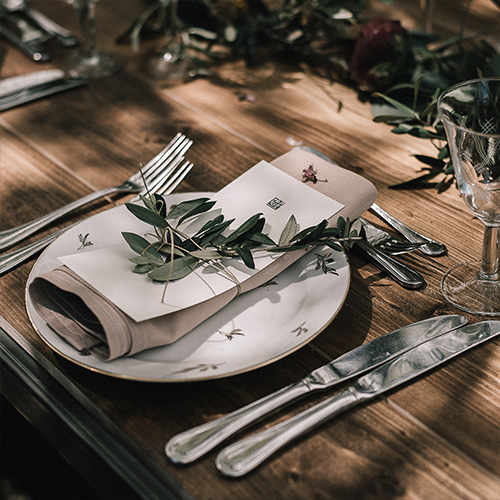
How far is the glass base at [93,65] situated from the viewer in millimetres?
1185

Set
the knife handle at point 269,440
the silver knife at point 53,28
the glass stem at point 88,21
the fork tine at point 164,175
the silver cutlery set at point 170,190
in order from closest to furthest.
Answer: the knife handle at point 269,440 < the silver cutlery set at point 170,190 < the fork tine at point 164,175 < the glass stem at point 88,21 < the silver knife at point 53,28

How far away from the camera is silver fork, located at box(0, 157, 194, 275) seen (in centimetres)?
75

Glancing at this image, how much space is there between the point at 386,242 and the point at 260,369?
250 mm

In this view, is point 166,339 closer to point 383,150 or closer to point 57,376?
point 57,376

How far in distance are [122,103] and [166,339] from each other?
0.65 meters

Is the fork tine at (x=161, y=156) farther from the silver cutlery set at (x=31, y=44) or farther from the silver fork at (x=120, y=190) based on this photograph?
the silver cutlery set at (x=31, y=44)

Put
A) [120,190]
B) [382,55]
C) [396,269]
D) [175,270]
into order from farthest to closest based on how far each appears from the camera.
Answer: [382,55]
[120,190]
[396,269]
[175,270]

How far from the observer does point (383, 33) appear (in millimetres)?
1057

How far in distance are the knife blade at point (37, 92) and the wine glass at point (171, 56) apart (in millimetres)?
142

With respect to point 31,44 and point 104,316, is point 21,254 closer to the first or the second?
point 104,316

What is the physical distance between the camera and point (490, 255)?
68 centimetres

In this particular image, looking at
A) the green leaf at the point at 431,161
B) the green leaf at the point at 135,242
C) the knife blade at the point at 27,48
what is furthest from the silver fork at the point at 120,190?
the knife blade at the point at 27,48

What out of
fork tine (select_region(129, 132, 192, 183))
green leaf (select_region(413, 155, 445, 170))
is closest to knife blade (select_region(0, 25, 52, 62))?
fork tine (select_region(129, 132, 192, 183))

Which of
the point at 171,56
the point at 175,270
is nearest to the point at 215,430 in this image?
the point at 175,270
